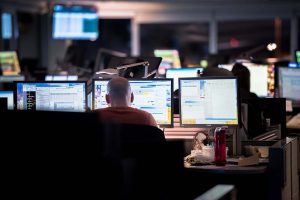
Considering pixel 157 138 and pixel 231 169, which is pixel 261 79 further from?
pixel 157 138

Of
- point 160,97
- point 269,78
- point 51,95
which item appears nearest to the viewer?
point 160,97

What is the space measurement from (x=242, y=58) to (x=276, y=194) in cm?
351

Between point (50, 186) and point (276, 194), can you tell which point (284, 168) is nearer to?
point (276, 194)

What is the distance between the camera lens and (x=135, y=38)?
1612 centimetres

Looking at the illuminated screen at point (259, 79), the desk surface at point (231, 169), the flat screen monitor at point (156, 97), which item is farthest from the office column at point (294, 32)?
the desk surface at point (231, 169)

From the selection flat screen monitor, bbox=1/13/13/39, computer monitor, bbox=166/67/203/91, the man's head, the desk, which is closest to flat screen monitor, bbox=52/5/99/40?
flat screen monitor, bbox=1/13/13/39

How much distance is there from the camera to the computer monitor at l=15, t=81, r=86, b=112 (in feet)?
18.5

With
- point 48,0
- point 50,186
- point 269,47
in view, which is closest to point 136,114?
point 50,186

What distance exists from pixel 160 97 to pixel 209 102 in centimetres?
42

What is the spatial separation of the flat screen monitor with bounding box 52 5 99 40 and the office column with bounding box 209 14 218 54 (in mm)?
2864

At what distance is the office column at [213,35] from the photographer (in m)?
15.9

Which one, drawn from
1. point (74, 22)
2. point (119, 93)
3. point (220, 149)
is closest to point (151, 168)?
point (119, 93)

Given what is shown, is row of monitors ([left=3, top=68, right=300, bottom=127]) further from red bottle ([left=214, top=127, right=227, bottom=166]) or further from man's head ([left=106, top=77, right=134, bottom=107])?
man's head ([left=106, top=77, right=134, bottom=107])

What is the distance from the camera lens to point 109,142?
9.02 ft
